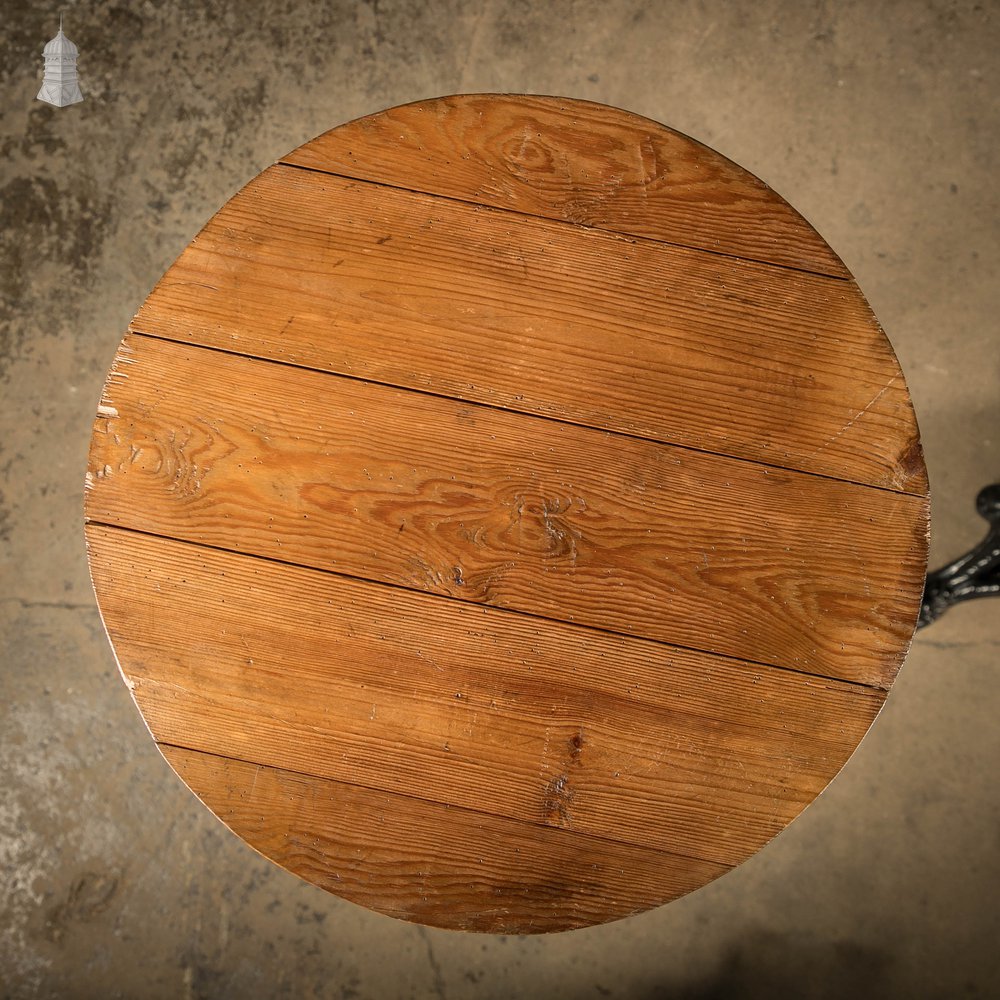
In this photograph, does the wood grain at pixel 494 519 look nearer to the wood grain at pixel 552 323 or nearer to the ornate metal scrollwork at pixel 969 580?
the wood grain at pixel 552 323

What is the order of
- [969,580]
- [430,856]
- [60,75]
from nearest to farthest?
[430,856], [969,580], [60,75]

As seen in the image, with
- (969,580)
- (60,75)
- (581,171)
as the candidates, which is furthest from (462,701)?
(60,75)

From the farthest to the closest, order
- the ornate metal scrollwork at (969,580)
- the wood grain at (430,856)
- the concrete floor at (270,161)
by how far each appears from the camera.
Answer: the concrete floor at (270,161) → the ornate metal scrollwork at (969,580) → the wood grain at (430,856)

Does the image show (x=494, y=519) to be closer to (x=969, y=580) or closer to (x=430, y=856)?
(x=430, y=856)

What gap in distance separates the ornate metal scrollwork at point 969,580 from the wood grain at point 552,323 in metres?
0.63

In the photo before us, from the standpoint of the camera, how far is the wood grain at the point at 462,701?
3.71ft

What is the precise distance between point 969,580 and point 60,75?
222 cm

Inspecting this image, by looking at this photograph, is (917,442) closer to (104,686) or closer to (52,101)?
(104,686)

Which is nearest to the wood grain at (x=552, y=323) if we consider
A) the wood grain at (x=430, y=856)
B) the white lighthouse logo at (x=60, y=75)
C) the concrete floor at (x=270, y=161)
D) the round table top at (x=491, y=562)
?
the round table top at (x=491, y=562)

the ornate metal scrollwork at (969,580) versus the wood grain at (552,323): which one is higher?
the wood grain at (552,323)

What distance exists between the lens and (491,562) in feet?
3.73

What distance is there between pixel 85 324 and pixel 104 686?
81cm

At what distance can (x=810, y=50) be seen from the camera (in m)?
1.94

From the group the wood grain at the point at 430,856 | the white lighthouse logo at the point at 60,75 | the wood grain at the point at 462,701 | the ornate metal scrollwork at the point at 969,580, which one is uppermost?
the white lighthouse logo at the point at 60,75
